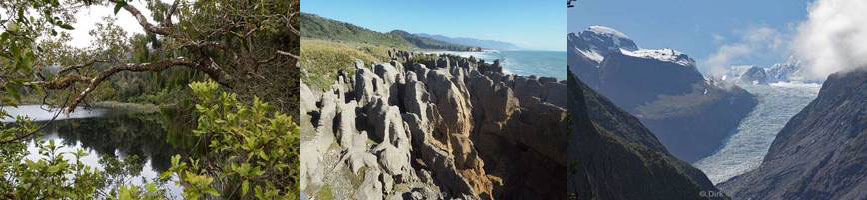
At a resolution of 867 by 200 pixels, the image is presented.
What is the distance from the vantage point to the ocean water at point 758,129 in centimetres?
396

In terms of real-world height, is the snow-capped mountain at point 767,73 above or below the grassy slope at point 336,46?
below

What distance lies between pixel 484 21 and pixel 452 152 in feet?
2.67

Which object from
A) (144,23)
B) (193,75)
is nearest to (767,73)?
(193,75)

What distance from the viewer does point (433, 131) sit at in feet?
11.2

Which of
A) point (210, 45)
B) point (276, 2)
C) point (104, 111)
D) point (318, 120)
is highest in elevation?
point (276, 2)

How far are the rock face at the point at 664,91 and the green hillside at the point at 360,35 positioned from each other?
152 cm

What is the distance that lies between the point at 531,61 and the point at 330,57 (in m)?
1.15

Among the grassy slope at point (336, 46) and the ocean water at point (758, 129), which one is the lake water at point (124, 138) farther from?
the ocean water at point (758, 129)

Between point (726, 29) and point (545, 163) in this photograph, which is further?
point (726, 29)

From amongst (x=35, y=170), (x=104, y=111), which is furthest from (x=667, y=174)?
(x=104, y=111)

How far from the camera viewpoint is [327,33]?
3.34 metres

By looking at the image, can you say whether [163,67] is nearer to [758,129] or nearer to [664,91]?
[664,91]

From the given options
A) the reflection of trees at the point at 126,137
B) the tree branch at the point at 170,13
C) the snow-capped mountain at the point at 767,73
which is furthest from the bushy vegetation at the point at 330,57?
the reflection of trees at the point at 126,137

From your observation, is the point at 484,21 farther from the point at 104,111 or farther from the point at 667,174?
the point at 104,111
